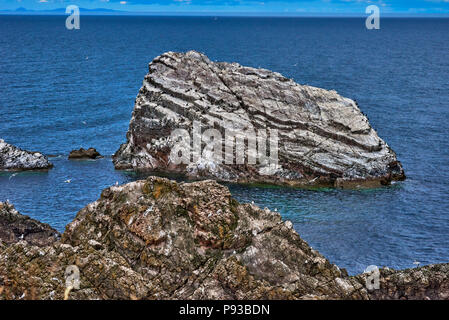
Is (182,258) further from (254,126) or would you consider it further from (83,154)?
(83,154)

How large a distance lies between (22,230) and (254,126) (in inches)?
1770

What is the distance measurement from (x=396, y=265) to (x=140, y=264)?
105 ft

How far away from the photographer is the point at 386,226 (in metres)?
69.0

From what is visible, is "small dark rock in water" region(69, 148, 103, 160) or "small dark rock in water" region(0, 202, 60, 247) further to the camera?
"small dark rock in water" region(69, 148, 103, 160)

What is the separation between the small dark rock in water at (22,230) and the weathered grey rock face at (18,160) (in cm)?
3971

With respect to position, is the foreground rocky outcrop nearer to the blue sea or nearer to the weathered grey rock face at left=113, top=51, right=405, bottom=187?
the blue sea

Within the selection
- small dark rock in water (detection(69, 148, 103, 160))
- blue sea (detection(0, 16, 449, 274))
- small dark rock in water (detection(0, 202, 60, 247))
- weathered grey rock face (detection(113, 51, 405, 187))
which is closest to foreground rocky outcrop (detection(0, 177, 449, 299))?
small dark rock in water (detection(0, 202, 60, 247))

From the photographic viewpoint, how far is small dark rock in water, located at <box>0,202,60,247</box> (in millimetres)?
48125

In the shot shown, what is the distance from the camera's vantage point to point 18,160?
89.4 m

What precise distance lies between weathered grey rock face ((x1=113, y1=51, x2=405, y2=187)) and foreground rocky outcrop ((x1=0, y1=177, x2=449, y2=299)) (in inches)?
1813

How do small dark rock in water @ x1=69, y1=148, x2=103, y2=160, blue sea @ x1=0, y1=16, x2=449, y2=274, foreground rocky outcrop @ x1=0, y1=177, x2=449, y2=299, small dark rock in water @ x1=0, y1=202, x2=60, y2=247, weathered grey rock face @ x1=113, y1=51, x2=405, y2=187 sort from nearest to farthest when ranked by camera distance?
foreground rocky outcrop @ x1=0, y1=177, x2=449, y2=299, small dark rock in water @ x1=0, y1=202, x2=60, y2=247, blue sea @ x1=0, y1=16, x2=449, y2=274, weathered grey rock face @ x1=113, y1=51, x2=405, y2=187, small dark rock in water @ x1=69, y1=148, x2=103, y2=160

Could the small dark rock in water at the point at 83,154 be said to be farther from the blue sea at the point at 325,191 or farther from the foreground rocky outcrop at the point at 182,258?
the foreground rocky outcrop at the point at 182,258

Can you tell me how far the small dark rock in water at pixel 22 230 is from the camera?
48125mm
